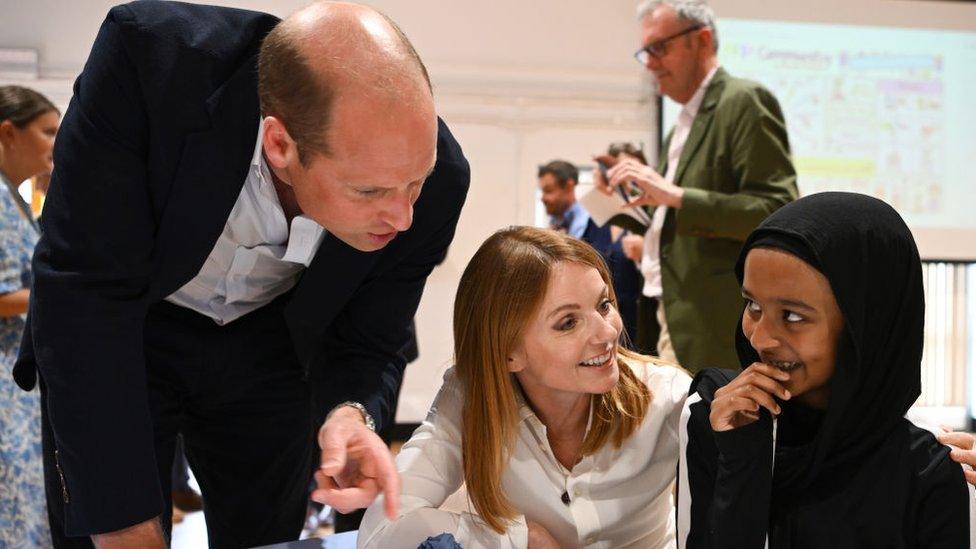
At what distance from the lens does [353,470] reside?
51.3 inches

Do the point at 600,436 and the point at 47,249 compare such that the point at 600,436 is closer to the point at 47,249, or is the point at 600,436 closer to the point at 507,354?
the point at 507,354

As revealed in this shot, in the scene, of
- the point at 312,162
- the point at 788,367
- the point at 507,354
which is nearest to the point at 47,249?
the point at 312,162

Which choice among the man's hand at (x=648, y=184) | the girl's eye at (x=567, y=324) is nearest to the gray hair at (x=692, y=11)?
the man's hand at (x=648, y=184)

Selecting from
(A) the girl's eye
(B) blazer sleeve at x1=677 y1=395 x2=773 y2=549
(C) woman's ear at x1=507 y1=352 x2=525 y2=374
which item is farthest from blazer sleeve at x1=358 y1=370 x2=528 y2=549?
(B) blazer sleeve at x1=677 y1=395 x2=773 y2=549

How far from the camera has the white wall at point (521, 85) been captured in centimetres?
644

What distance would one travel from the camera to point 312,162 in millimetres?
1342

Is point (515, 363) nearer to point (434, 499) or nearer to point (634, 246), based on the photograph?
point (434, 499)

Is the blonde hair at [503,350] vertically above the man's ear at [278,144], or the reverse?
the man's ear at [278,144]

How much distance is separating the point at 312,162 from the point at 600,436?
78 centimetres

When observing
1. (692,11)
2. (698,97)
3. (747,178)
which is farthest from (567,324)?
(692,11)

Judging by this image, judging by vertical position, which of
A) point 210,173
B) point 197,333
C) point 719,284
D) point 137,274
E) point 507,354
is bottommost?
point 719,284

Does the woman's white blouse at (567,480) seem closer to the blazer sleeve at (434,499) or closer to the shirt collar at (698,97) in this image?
the blazer sleeve at (434,499)

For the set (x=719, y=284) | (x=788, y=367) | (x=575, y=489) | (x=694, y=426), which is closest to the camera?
(x=788, y=367)

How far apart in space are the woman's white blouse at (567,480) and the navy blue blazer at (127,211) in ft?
1.47
